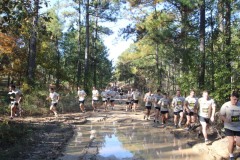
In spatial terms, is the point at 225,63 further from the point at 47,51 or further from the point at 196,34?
the point at 47,51

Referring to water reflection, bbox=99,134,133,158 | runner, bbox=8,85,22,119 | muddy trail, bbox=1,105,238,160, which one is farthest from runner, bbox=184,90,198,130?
runner, bbox=8,85,22,119

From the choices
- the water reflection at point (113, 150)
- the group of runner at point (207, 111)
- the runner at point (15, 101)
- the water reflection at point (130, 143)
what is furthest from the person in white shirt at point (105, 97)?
the water reflection at point (113, 150)

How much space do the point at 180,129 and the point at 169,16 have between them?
425 inches

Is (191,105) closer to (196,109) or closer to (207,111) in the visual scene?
(196,109)

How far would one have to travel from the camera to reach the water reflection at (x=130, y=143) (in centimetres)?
1037

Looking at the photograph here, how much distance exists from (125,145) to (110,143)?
0.65 meters

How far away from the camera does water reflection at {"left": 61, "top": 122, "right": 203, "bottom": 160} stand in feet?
34.0

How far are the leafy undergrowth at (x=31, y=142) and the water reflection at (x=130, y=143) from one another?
43 cm

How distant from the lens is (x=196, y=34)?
22.5 metres

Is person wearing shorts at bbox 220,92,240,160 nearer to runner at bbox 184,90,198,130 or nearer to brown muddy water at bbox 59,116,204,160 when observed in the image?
brown muddy water at bbox 59,116,204,160

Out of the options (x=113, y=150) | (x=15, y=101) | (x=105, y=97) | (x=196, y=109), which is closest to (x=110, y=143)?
(x=113, y=150)

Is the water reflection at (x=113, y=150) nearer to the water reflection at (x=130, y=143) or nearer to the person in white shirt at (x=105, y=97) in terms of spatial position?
the water reflection at (x=130, y=143)

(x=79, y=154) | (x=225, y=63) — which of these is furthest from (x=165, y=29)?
(x=79, y=154)

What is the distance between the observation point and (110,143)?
12367 mm
